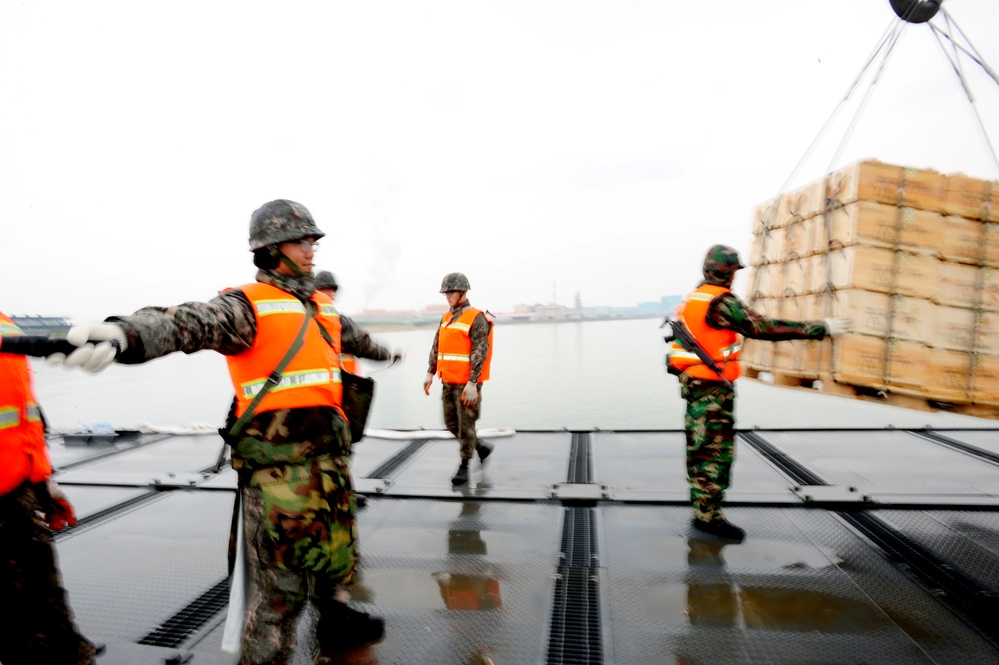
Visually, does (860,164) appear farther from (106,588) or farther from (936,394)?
(106,588)

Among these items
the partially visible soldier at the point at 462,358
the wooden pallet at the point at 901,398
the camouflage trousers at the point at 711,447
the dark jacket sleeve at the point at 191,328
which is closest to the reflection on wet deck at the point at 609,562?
the camouflage trousers at the point at 711,447

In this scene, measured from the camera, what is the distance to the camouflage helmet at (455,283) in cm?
448

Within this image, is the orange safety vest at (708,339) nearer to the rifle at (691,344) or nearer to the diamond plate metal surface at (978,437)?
the rifle at (691,344)

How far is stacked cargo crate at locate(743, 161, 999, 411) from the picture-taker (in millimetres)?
2928

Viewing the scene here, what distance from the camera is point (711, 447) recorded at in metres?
3.17

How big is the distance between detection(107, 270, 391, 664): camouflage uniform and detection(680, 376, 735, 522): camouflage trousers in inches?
85.1

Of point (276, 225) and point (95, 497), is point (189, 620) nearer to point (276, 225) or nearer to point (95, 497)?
point (276, 225)

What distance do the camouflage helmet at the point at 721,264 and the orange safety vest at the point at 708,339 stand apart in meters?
0.06

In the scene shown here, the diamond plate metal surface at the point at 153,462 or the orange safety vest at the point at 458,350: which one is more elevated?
the orange safety vest at the point at 458,350

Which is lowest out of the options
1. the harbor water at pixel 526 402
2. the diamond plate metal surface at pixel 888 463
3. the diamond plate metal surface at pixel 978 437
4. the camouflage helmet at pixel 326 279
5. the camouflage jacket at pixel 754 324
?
the harbor water at pixel 526 402

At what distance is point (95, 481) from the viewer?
4344mm

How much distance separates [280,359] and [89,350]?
1.98ft

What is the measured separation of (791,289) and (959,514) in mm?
1730

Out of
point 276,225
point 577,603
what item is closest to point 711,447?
point 577,603
